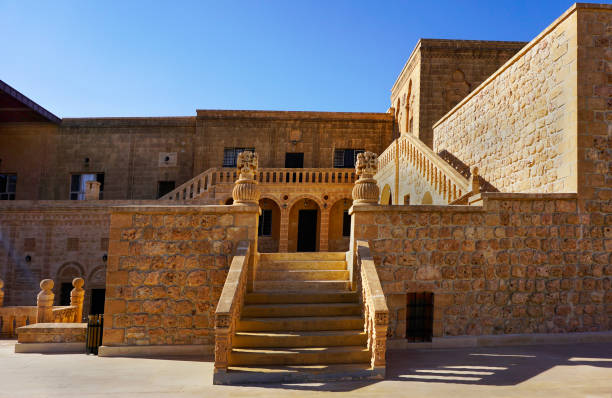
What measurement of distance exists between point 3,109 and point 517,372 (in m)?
24.1

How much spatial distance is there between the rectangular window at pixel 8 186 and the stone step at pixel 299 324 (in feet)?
69.4

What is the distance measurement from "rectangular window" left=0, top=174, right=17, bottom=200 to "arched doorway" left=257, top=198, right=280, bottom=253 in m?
13.0

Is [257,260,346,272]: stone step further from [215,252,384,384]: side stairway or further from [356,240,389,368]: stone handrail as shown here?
[356,240,389,368]: stone handrail

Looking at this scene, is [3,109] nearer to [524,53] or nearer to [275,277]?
[275,277]

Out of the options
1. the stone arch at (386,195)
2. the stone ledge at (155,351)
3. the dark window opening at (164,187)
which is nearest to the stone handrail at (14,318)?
the stone ledge at (155,351)

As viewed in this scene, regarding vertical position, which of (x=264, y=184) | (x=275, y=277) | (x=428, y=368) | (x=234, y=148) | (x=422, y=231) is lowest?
(x=428, y=368)

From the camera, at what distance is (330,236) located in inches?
788

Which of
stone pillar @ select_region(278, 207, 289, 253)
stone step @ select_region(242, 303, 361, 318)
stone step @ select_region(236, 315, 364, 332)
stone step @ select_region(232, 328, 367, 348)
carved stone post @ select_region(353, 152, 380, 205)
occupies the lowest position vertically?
stone step @ select_region(232, 328, 367, 348)

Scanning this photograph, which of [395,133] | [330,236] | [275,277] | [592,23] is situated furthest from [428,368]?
[395,133]

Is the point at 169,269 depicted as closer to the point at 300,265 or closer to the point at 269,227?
the point at 300,265

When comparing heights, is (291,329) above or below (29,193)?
below

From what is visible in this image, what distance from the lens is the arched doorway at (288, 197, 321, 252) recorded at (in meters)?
20.1

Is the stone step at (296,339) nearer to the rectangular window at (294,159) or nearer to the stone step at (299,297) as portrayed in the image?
the stone step at (299,297)

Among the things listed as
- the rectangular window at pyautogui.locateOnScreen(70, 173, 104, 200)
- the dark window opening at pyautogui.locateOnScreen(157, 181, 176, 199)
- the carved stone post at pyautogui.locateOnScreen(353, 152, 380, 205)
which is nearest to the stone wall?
the carved stone post at pyautogui.locateOnScreen(353, 152, 380, 205)
